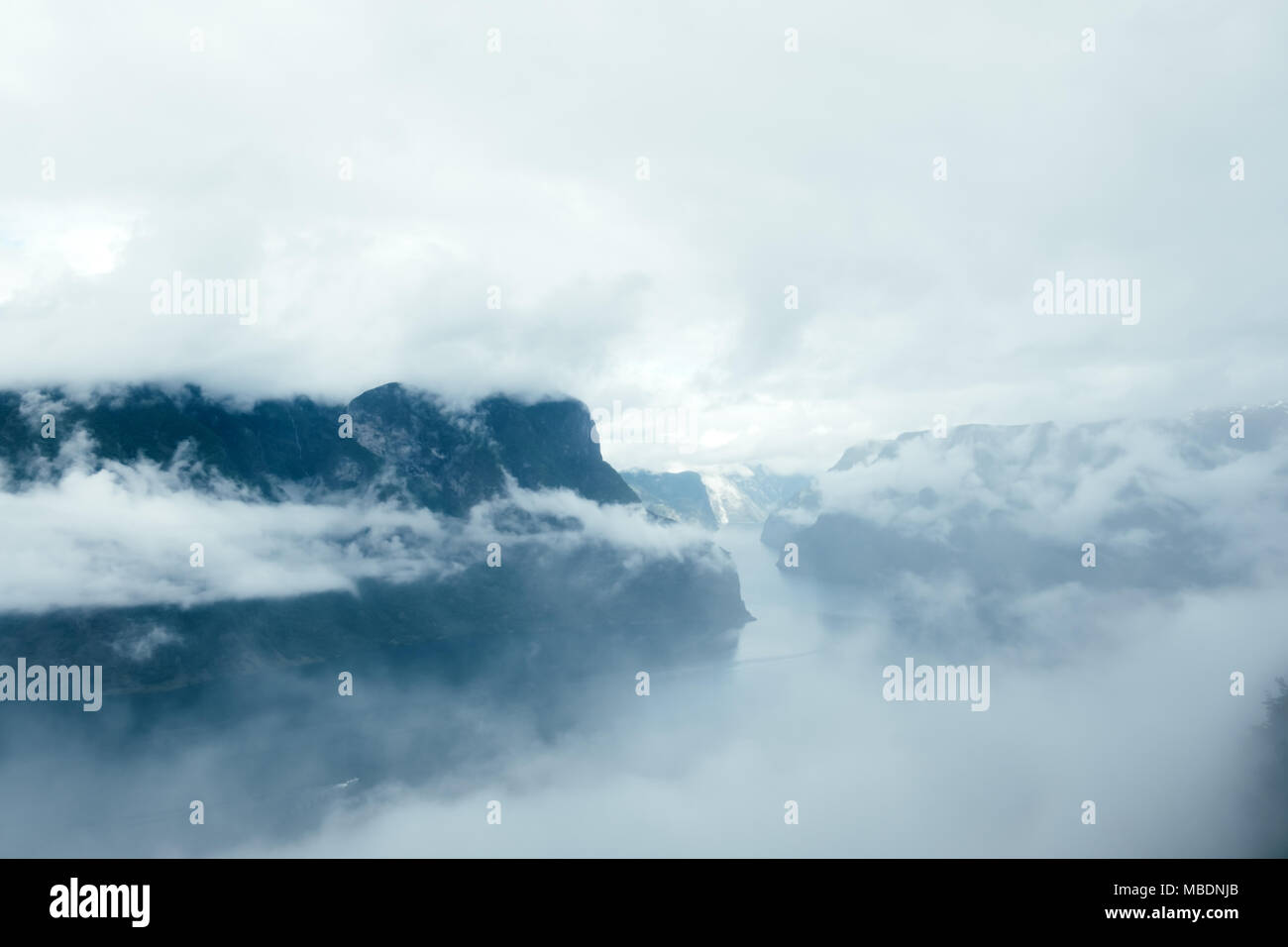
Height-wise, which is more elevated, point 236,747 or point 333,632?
point 333,632

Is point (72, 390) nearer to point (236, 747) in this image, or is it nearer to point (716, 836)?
point (236, 747)

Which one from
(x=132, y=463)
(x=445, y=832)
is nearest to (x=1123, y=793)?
(x=445, y=832)

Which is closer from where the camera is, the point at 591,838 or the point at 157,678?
the point at 591,838

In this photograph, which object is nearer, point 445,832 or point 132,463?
point 445,832

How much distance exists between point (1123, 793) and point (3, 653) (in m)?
206

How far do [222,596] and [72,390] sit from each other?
71.2 metres

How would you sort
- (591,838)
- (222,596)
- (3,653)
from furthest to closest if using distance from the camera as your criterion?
(222,596) → (3,653) → (591,838)

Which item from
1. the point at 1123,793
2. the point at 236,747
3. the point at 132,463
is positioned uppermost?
the point at 132,463
